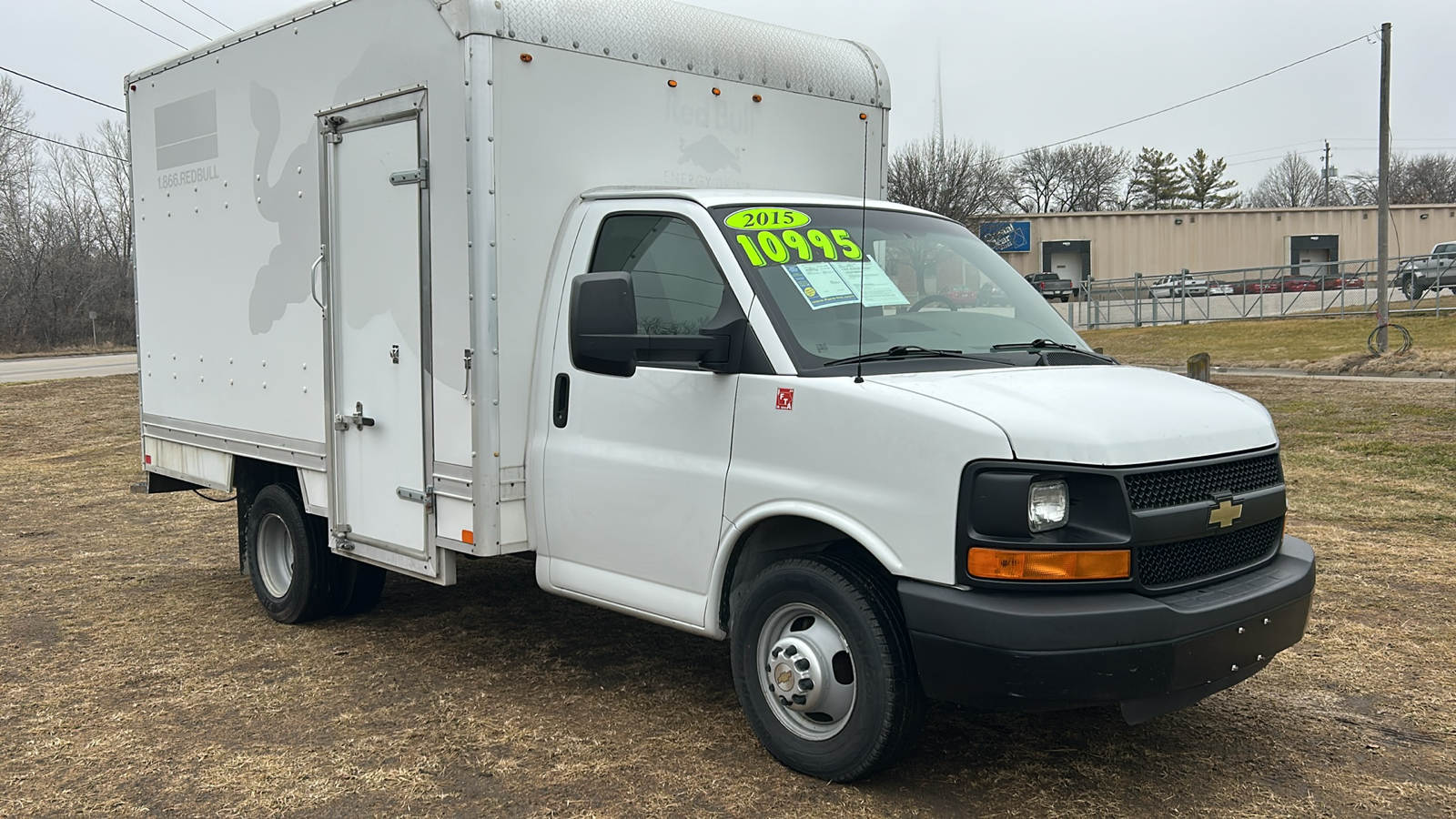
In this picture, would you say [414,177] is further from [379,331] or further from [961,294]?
[961,294]

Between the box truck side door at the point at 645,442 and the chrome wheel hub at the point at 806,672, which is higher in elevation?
the box truck side door at the point at 645,442

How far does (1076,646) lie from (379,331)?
3.50 meters

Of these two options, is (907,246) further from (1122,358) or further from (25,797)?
(1122,358)

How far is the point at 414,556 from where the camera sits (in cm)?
530

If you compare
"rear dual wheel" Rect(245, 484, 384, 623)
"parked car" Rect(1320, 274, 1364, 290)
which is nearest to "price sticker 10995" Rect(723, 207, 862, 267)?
"rear dual wheel" Rect(245, 484, 384, 623)

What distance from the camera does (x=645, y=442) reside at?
4.49 m

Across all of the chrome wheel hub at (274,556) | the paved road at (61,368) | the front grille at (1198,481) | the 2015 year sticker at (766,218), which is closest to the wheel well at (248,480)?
the chrome wheel hub at (274,556)

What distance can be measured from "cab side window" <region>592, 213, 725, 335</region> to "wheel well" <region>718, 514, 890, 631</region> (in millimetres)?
800

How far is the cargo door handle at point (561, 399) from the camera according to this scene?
4.75 meters

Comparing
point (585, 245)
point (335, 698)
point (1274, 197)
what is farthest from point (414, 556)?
point (1274, 197)

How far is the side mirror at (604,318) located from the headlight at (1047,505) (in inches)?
57.6

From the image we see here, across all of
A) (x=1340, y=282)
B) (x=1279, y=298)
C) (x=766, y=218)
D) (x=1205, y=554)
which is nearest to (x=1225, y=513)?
(x=1205, y=554)

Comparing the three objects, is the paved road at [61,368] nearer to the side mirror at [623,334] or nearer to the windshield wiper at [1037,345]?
the side mirror at [623,334]

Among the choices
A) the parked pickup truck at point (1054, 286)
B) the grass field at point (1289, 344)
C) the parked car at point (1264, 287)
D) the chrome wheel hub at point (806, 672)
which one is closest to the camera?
the chrome wheel hub at point (806, 672)
